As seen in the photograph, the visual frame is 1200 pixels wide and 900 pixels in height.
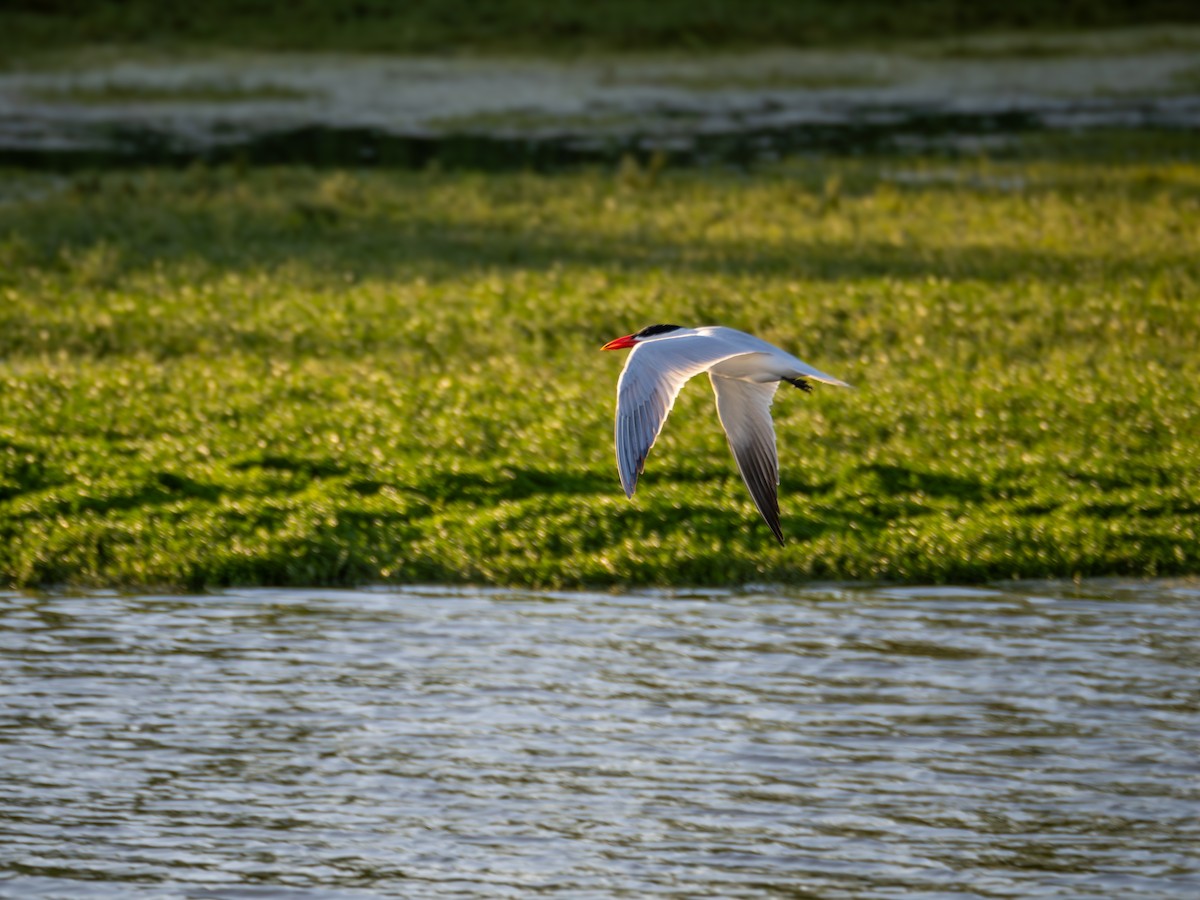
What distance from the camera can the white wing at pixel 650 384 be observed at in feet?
27.8

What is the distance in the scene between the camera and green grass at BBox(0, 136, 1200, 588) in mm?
12539

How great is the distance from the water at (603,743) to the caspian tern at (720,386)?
122 cm

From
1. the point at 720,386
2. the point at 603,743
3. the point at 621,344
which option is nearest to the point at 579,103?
the point at 720,386

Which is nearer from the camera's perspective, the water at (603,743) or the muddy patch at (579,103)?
the water at (603,743)

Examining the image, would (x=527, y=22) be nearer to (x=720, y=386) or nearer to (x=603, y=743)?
(x=720, y=386)

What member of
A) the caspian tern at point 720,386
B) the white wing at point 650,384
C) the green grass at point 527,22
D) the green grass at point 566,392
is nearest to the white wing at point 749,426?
the caspian tern at point 720,386

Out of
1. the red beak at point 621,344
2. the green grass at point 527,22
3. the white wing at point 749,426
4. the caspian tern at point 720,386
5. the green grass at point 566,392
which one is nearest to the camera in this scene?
the caspian tern at point 720,386

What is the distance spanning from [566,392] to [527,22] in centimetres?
4850

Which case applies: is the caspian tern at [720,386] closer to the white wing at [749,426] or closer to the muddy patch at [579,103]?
the white wing at [749,426]

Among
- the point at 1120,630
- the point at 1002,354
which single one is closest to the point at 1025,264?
the point at 1002,354

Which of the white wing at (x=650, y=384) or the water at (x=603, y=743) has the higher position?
the white wing at (x=650, y=384)

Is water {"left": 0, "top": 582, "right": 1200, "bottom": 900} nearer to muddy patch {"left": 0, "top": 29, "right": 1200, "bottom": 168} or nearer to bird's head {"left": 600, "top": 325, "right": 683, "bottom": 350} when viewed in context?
bird's head {"left": 600, "top": 325, "right": 683, "bottom": 350}

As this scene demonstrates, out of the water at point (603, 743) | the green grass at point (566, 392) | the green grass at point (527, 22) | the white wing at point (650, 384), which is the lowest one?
the water at point (603, 743)

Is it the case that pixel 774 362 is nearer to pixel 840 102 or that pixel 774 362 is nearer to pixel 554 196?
pixel 554 196
